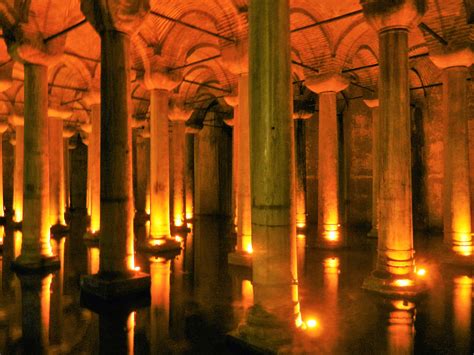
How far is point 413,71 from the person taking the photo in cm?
1592

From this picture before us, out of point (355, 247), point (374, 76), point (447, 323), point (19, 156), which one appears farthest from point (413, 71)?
point (19, 156)

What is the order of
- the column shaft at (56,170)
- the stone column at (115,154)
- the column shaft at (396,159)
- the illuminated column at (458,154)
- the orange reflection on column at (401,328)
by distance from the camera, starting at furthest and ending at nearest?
the column shaft at (56,170) < the illuminated column at (458,154) < the column shaft at (396,159) < the stone column at (115,154) < the orange reflection on column at (401,328)

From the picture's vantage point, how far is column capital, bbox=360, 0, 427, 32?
704 centimetres

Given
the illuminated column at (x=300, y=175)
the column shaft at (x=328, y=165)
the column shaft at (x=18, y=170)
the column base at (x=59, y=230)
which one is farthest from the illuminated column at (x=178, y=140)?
the column shaft at (x=328, y=165)

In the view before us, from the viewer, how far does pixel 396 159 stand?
7.25 m

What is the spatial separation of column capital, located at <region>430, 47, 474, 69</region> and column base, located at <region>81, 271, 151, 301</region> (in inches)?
311

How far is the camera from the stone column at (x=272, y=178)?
4625mm

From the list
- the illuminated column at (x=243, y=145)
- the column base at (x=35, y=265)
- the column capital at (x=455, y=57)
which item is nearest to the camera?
the column base at (x=35, y=265)

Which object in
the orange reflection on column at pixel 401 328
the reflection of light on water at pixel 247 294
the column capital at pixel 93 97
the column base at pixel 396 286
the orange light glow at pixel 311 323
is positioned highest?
the column capital at pixel 93 97

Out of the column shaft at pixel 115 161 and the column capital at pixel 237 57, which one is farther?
the column capital at pixel 237 57

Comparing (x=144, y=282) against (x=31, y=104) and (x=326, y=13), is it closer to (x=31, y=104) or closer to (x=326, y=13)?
(x=31, y=104)

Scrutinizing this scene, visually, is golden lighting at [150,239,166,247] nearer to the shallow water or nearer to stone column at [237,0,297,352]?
the shallow water

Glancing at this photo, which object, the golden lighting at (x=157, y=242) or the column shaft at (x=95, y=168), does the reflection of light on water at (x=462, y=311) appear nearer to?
the golden lighting at (x=157, y=242)

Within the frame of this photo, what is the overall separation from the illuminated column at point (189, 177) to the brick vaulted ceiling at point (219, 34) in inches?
293
